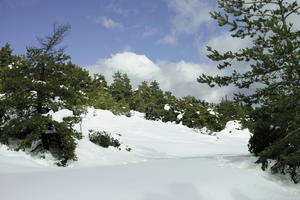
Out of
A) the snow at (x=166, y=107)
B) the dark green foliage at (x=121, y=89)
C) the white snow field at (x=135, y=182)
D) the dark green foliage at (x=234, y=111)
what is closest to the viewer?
the white snow field at (x=135, y=182)

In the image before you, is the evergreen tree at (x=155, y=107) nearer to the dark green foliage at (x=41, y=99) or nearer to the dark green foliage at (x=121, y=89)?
the dark green foliage at (x=121, y=89)

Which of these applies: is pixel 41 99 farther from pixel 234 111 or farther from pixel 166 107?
pixel 166 107

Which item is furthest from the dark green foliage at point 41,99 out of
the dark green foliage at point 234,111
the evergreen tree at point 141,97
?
the evergreen tree at point 141,97

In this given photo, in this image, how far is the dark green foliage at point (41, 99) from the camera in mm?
10234

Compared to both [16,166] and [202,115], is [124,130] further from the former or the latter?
[202,115]

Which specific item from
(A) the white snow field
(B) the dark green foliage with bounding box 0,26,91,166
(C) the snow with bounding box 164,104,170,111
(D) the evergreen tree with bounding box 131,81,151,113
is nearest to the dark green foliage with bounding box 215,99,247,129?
(A) the white snow field

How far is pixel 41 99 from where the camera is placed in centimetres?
1054

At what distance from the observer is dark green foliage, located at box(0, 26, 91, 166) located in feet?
33.6

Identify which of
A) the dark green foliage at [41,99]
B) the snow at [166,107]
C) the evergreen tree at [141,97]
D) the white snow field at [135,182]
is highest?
the evergreen tree at [141,97]

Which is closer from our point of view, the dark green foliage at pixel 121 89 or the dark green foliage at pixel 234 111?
the dark green foliage at pixel 234 111

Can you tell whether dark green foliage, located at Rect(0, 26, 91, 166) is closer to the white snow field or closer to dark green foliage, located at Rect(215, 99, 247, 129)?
the white snow field

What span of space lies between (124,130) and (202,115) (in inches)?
839

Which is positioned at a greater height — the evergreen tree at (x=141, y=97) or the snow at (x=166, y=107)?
the evergreen tree at (x=141, y=97)

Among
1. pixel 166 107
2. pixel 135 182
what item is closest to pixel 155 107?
pixel 166 107
